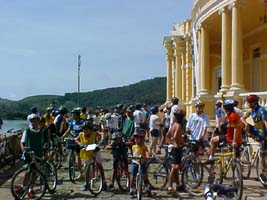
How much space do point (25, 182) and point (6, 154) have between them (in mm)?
6836

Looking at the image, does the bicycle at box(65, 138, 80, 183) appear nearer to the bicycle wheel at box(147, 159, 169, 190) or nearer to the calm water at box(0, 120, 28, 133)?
the bicycle wheel at box(147, 159, 169, 190)

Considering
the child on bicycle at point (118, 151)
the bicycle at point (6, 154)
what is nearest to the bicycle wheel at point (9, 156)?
the bicycle at point (6, 154)

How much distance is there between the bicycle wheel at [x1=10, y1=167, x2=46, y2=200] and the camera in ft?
35.8

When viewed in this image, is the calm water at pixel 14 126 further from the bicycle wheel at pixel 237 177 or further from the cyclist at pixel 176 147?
the bicycle wheel at pixel 237 177

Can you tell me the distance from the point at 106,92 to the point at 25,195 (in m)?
75.5

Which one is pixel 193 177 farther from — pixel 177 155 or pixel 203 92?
pixel 203 92

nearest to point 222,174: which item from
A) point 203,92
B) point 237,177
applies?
point 237,177

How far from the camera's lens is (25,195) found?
1103cm

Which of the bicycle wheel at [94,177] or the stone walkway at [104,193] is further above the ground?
the bicycle wheel at [94,177]

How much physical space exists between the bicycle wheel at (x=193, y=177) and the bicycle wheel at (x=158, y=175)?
49cm

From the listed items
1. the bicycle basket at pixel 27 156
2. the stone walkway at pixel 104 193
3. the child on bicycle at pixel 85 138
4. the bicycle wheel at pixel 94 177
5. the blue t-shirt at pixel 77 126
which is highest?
the blue t-shirt at pixel 77 126

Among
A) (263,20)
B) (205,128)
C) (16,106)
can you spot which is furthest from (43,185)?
(16,106)

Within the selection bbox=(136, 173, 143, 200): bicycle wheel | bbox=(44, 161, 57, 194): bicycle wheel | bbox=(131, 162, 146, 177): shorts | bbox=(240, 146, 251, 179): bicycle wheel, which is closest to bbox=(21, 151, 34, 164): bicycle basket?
bbox=(44, 161, 57, 194): bicycle wheel

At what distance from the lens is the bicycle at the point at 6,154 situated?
1698cm
